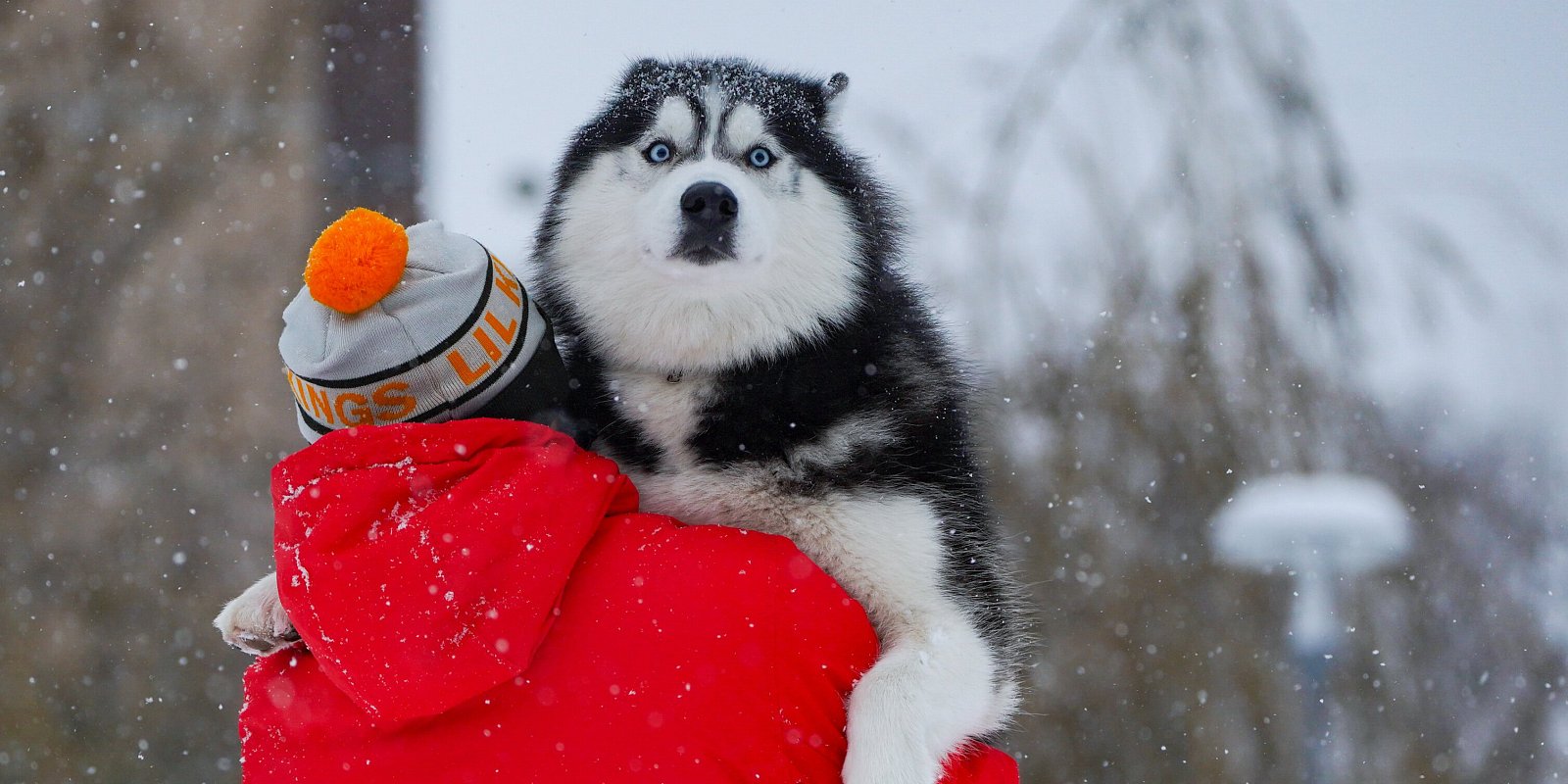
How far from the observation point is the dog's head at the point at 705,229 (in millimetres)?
1783

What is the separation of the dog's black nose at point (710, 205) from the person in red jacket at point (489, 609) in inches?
→ 13.8

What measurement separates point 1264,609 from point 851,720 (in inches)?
149

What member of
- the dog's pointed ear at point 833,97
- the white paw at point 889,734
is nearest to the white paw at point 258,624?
the white paw at point 889,734

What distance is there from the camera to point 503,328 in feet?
5.05

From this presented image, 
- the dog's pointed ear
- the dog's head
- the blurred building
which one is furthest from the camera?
the blurred building

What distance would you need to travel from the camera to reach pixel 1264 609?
4.78 metres

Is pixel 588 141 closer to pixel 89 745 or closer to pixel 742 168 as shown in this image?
pixel 742 168

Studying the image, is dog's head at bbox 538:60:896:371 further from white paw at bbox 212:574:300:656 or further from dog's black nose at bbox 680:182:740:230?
white paw at bbox 212:574:300:656

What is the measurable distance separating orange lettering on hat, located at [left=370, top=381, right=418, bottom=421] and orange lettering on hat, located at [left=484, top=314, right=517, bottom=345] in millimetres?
137

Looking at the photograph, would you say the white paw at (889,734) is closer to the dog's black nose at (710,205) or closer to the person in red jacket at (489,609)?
the person in red jacket at (489,609)

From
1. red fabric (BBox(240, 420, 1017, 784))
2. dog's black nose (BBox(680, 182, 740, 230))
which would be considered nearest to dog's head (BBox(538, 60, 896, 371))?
dog's black nose (BBox(680, 182, 740, 230))

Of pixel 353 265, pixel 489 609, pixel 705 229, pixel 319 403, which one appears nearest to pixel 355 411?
pixel 319 403

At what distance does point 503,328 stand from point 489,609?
0.40 metres

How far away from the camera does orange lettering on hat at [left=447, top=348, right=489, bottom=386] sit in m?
1.47
